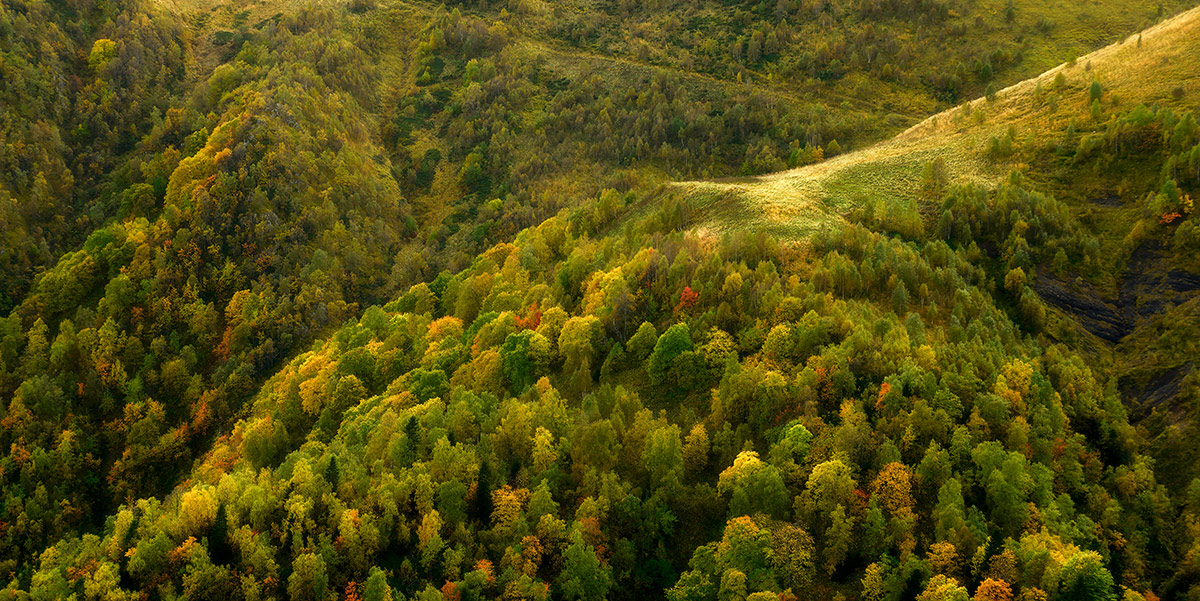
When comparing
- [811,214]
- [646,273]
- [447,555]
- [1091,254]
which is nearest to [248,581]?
[447,555]

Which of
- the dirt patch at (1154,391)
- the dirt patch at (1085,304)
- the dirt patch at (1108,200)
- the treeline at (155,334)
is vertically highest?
the dirt patch at (1108,200)

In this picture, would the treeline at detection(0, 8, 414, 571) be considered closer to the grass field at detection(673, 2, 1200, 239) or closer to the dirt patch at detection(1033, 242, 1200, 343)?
the grass field at detection(673, 2, 1200, 239)

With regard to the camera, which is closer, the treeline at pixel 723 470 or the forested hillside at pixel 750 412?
the treeline at pixel 723 470

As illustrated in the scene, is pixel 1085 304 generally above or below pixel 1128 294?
below

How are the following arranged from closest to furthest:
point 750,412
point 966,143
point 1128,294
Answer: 1. point 750,412
2. point 1128,294
3. point 966,143

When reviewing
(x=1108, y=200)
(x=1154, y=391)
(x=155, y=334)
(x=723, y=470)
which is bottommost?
(x=155, y=334)

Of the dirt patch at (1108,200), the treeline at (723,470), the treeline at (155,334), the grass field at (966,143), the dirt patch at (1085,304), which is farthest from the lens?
the treeline at (155,334)

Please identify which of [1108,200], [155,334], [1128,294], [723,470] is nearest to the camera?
[723,470]

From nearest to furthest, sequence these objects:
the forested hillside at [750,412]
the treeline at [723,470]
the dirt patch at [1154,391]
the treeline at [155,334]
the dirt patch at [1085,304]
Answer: the treeline at [723,470]
the forested hillside at [750,412]
the dirt patch at [1154,391]
the dirt patch at [1085,304]
the treeline at [155,334]

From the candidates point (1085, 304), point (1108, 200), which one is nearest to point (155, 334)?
point (1085, 304)

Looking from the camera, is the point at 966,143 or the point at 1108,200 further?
the point at 966,143

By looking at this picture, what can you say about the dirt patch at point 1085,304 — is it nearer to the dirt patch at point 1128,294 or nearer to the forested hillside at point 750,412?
the dirt patch at point 1128,294

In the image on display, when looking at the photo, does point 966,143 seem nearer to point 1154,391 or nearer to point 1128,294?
point 1128,294

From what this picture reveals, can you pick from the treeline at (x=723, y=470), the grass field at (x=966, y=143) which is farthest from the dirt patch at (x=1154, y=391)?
the grass field at (x=966, y=143)
